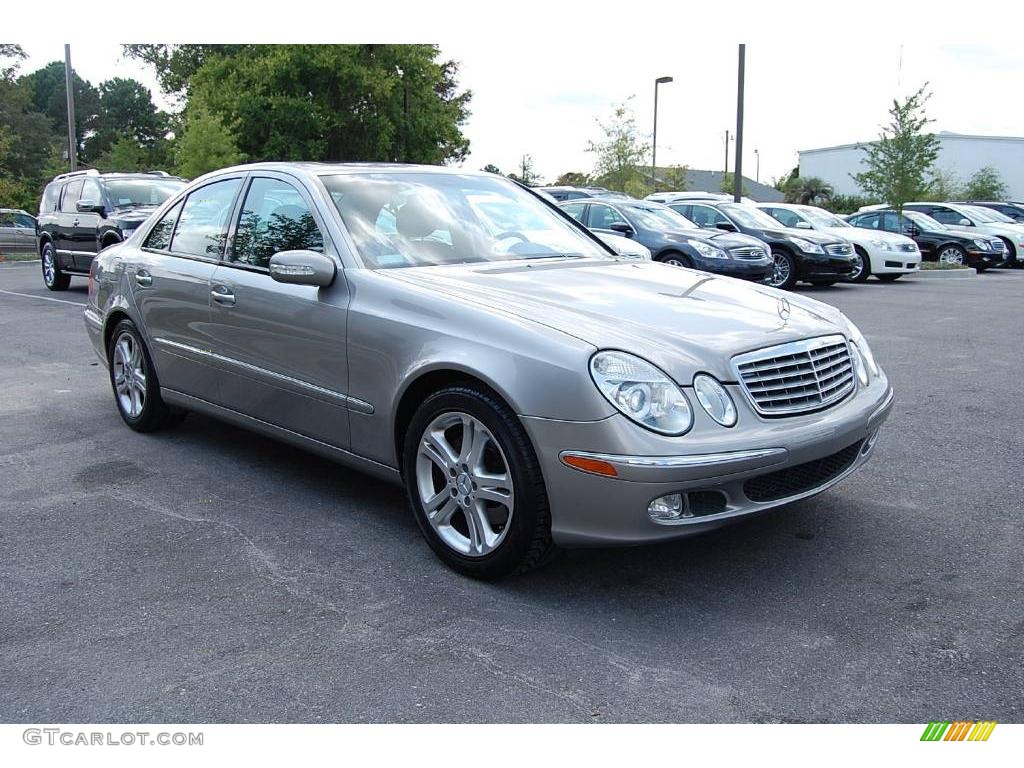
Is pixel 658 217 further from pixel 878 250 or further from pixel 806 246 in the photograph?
pixel 878 250

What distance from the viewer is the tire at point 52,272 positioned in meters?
15.2

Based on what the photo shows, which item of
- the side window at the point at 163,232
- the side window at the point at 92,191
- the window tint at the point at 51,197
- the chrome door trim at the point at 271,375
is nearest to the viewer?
the chrome door trim at the point at 271,375

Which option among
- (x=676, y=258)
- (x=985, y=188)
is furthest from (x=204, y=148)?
(x=985, y=188)

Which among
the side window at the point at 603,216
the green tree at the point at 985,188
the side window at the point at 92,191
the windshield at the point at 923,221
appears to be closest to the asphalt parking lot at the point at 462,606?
the side window at the point at 92,191

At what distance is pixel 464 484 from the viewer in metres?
3.73

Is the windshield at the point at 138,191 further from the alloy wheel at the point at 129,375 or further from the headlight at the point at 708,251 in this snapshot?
the alloy wheel at the point at 129,375

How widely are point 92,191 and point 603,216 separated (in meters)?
7.79

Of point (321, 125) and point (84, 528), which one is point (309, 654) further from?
point (321, 125)

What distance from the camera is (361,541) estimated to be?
13.8ft

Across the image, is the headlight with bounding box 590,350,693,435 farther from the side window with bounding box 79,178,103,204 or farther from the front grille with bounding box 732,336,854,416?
the side window with bounding box 79,178,103,204

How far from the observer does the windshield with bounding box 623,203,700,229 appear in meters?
15.5

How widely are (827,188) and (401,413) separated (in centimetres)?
6793

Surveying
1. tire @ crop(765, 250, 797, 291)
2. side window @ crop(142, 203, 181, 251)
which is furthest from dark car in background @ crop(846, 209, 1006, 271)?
side window @ crop(142, 203, 181, 251)

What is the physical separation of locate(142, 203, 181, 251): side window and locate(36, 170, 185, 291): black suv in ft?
26.5
